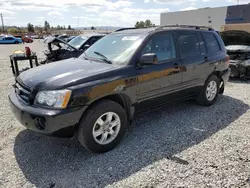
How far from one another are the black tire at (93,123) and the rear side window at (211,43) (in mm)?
2798

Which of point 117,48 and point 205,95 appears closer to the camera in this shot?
point 117,48

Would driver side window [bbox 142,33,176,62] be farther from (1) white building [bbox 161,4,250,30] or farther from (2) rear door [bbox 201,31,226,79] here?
(1) white building [bbox 161,4,250,30]

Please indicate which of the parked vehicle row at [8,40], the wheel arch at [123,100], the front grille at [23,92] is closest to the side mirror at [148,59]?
the wheel arch at [123,100]

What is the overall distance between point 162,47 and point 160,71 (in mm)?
482

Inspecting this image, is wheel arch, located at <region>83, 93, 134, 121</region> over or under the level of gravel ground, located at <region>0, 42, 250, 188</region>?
over

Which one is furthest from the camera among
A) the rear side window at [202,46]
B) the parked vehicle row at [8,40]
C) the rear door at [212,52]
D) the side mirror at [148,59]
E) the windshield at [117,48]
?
the parked vehicle row at [8,40]

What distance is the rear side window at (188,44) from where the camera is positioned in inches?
169

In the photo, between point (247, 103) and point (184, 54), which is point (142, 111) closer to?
point (184, 54)

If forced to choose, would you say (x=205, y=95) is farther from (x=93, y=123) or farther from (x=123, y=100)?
(x=93, y=123)

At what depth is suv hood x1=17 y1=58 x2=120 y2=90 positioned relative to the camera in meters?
2.95

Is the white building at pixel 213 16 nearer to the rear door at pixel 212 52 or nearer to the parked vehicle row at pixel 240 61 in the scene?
the parked vehicle row at pixel 240 61

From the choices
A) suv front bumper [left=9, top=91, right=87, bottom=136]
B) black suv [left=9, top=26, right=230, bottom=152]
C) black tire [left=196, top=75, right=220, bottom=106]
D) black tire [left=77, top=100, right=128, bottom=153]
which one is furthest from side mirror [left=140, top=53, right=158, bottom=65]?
black tire [left=196, top=75, right=220, bottom=106]

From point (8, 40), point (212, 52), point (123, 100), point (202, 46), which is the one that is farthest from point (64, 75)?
point (8, 40)

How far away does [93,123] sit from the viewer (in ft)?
9.96
